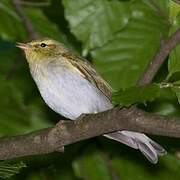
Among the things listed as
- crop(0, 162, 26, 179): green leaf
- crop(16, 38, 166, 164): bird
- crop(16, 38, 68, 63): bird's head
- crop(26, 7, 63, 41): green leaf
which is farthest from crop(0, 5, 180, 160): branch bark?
crop(26, 7, 63, 41): green leaf

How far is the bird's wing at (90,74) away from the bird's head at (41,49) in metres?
0.13

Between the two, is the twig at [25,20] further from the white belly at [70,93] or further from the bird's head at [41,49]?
the white belly at [70,93]

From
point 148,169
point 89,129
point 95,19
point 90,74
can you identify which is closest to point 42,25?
point 95,19

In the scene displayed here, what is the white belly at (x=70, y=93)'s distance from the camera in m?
3.38

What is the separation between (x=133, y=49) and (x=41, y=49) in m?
0.60

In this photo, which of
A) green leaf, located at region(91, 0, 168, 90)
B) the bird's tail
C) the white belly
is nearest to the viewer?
the bird's tail

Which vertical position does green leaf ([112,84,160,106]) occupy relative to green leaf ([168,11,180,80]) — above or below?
below

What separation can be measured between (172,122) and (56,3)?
242cm

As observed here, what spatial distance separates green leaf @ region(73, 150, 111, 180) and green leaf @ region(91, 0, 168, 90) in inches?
17.4

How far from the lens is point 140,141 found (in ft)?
10.6

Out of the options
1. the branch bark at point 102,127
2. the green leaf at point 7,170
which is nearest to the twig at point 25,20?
the green leaf at point 7,170

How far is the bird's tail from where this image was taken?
317cm

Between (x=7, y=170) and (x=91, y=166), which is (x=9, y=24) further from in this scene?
(x=7, y=170)

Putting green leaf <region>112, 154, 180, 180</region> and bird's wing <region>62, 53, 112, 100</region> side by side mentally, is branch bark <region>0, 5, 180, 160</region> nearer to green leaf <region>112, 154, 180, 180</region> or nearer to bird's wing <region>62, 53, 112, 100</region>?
bird's wing <region>62, 53, 112, 100</region>
